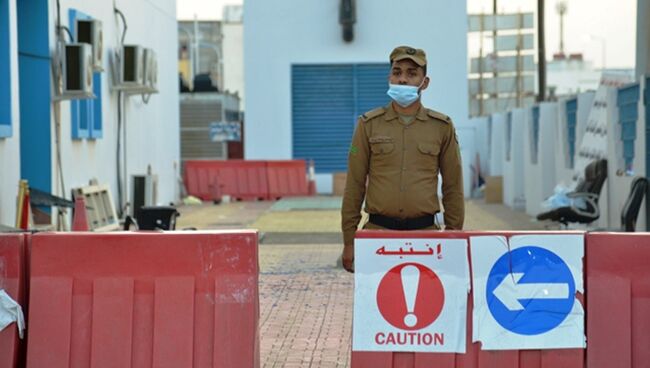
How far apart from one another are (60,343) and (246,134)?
3219 cm

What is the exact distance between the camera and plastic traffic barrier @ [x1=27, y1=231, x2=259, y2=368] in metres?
7.61

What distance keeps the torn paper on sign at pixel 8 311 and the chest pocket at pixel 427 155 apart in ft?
8.46

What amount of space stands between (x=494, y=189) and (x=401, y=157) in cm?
2506

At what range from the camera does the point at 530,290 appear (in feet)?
24.9

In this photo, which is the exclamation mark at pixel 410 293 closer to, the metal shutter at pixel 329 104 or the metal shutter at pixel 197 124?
the metal shutter at pixel 329 104

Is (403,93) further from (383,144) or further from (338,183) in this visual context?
(338,183)

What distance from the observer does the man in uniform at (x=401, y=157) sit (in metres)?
8.15

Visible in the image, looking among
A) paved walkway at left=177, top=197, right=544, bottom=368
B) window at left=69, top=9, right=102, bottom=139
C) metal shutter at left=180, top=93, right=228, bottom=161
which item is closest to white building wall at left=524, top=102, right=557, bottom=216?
paved walkway at left=177, top=197, right=544, bottom=368

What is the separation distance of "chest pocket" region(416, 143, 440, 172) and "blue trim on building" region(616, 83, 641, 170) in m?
9.96

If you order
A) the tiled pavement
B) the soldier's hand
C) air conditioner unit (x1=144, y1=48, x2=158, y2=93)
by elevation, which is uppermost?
air conditioner unit (x1=144, y1=48, x2=158, y2=93)

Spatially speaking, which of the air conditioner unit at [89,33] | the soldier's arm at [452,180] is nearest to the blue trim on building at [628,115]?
the air conditioner unit at [89,33]

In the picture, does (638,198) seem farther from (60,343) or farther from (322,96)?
(322,96)

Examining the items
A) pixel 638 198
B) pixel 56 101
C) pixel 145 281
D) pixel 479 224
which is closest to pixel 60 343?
pixel 145 281

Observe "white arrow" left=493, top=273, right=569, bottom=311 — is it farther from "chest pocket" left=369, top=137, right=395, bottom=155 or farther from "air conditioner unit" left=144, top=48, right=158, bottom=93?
"air conditioner unit" left=144, top=48, right=158, bottom=93
